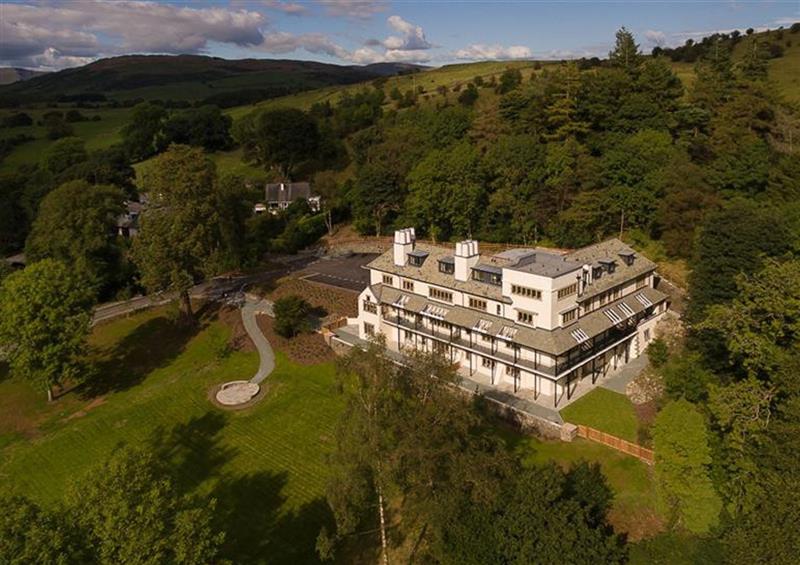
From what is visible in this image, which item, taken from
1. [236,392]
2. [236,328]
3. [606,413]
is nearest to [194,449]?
[236,392]

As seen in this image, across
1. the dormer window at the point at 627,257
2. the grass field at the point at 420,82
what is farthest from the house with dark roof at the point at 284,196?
the dormer window at the point at 627,257

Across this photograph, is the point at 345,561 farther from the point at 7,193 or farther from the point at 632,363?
the point at 7,193

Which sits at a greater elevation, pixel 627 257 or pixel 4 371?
pixel 627 257

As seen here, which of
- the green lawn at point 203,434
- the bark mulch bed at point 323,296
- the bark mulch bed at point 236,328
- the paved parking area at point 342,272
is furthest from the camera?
the paved parking area at point 342,272

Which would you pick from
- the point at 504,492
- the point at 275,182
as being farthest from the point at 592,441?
the point at 275,182

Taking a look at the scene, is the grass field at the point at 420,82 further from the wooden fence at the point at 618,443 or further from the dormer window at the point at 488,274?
the wooden fence at the point at 618,443

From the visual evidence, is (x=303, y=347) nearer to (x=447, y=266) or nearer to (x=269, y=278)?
(x=447, y=266)

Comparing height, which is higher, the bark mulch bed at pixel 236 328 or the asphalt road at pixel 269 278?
the asphalt road at pixel 269 278
